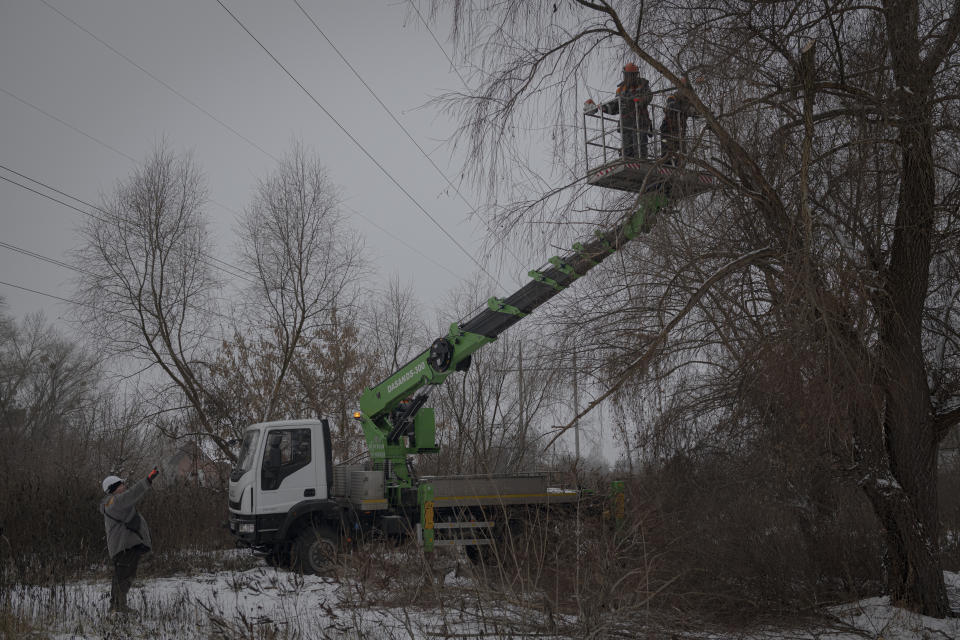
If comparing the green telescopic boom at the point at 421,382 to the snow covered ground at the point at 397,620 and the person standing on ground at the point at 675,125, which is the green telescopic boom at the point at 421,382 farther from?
the person standing on ground at the point at 675,125

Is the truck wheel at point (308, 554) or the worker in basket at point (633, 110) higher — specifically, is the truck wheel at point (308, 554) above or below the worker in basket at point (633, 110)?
below

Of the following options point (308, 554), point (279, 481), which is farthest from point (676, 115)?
point (308, 554)

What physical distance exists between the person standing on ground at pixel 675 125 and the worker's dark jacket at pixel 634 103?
147mm

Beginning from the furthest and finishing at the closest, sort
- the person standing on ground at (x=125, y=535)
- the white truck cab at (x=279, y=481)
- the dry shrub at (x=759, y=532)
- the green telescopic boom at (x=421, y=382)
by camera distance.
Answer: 1. the green telescopic boom at (x=421, y=382)
2. the white truck cab at (x=279, y=481)
3. the person standing on ground at (x=125, y=535)
4. the dry shrub at (x=759, y=532)

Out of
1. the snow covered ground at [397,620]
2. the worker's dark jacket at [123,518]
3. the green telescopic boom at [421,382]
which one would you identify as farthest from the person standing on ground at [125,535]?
the green telescopic boom at [421,382]

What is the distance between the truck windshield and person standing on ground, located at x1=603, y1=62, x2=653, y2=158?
8.54 m

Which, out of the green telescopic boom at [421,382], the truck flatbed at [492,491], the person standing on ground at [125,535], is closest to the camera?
the person standing on ground at [125,535]

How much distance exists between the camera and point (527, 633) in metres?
5.39

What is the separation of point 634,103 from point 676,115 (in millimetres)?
351

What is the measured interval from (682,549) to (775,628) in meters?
1.47

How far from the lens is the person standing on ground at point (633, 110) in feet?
19.0

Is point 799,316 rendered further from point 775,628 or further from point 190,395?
point 190,395

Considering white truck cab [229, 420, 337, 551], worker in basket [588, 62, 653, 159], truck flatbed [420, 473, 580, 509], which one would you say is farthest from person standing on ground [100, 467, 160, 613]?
worker in basket [588, 62, 653, 159]

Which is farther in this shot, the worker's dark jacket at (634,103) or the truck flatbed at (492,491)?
the truck flatbed at (492,491)
